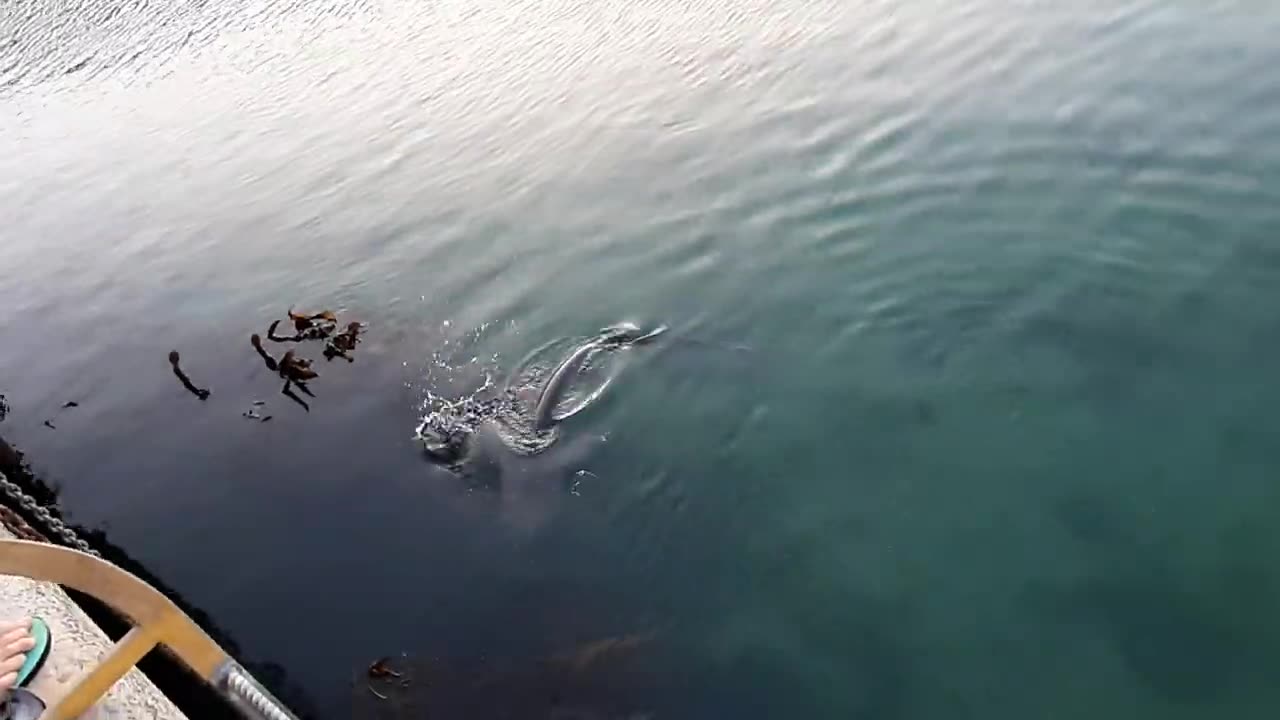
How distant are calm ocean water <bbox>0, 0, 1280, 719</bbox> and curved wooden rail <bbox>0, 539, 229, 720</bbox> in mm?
2352

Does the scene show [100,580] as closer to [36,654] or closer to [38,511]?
[36,654]

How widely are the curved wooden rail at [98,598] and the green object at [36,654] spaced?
0.62 feet

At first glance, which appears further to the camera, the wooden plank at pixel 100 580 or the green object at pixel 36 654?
the green object at pixel 36 654

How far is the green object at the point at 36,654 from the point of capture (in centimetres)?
541

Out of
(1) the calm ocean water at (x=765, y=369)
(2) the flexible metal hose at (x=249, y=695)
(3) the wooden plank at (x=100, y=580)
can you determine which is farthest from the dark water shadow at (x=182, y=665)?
(3) the wooden plank at (x=100, y=580)

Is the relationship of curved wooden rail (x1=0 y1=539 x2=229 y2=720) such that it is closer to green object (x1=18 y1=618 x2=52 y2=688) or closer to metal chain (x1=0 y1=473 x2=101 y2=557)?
green object (x1=18 y1=618 x2=52 y2=688)

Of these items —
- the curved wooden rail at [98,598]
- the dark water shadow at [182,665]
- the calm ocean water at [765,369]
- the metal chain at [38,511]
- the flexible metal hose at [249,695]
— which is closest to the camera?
the curved wooden rail at [98,598]

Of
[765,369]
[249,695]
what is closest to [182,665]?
[249,695]

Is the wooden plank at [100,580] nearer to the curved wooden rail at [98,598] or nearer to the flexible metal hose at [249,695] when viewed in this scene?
the curved wooden rail at [98,598]

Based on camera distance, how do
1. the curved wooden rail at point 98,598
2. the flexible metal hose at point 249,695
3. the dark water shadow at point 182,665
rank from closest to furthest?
the curved wooden rail at point 98,598, the flexible metal hose at point 249,695, the dark water shadow at point 182,665

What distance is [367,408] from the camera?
34.6 ft

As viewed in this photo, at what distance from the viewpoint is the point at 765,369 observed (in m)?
9.13

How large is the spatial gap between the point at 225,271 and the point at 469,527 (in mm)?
7802

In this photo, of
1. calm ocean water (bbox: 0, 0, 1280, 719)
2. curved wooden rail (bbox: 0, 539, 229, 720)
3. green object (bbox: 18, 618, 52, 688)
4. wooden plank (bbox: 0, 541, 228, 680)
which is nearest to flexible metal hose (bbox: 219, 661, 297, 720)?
wooden plank (bbox: 0, 541, 228, 680)
